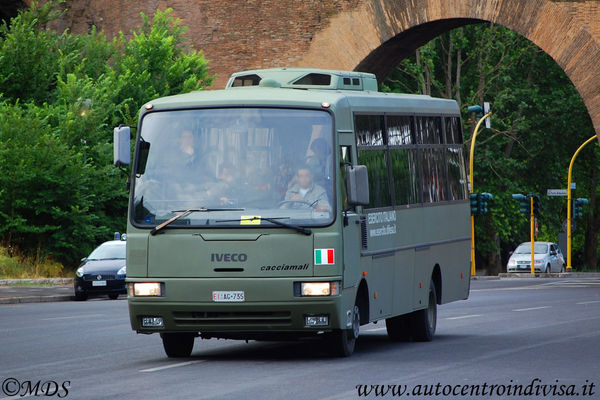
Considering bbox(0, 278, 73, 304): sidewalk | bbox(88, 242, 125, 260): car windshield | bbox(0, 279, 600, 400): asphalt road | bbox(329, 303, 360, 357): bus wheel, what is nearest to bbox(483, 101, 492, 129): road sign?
bbox(0, 278, 73, 304): sidewalk

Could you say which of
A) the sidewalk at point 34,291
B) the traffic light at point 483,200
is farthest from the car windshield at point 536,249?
the sidewalk at point 34,291

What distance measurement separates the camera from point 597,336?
17.6 meters

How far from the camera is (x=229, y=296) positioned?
13.4 metres

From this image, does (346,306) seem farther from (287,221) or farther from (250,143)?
(250,143)

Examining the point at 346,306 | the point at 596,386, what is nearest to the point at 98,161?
the point at 346,306

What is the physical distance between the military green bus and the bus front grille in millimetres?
10

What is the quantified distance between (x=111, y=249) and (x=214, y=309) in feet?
63.6

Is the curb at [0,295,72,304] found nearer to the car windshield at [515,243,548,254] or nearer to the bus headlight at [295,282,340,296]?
the bus headlight at [295,282,340,296]

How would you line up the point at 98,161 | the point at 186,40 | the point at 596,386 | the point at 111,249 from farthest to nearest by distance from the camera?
the point at 186,40
the point at 98,161
the point at 111,249
the point at 596,386

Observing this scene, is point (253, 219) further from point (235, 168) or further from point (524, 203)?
point (524, 203)

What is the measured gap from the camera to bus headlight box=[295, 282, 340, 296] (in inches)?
527

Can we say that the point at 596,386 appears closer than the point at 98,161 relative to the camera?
Yes

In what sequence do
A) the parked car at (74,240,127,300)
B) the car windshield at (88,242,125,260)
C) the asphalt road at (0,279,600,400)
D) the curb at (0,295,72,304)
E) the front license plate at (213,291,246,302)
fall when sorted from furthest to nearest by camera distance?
1. the car windshield at (88,242,125,260)
2. the parked car at (74,240,127,300)
3. the curb at (0,295,72,304)
4. the front license plate at (213,291,246,302)
5. the asphalt road at (0,279,600,400)

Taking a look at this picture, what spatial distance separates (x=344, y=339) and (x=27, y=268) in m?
23.1
